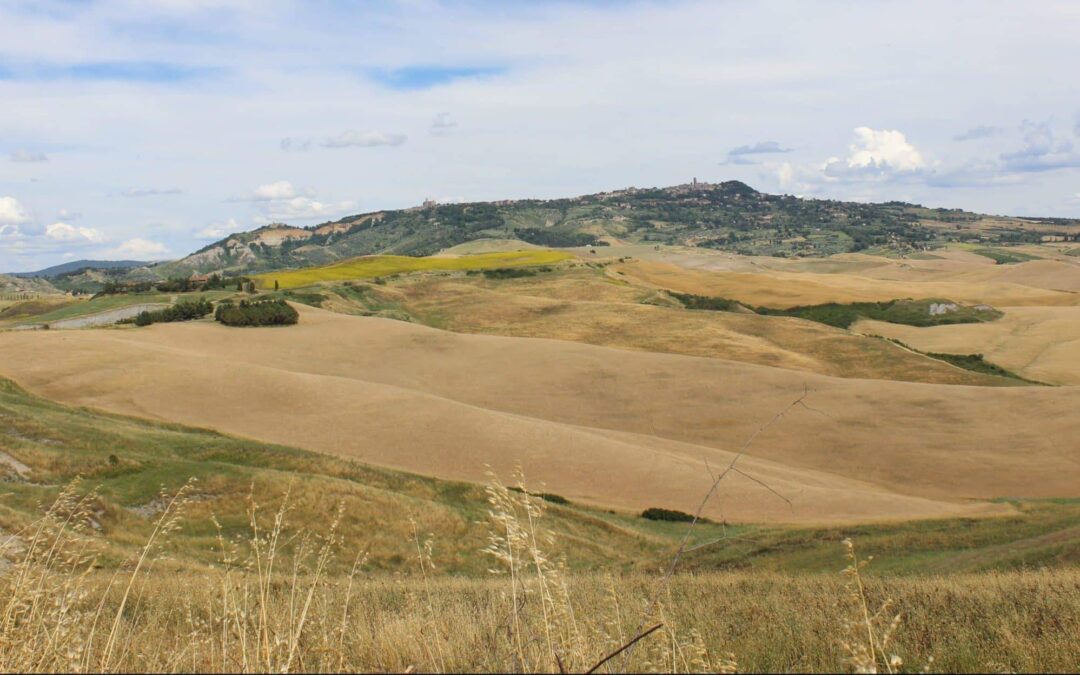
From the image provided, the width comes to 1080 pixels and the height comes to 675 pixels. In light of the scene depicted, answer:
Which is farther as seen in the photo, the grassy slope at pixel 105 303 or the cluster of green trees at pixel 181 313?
the grassy slope at pixel 105 303

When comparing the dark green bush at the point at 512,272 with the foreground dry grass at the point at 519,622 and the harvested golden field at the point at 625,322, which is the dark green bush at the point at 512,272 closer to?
the harvested golden field at the point at 625,322

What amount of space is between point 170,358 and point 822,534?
40.8 metres

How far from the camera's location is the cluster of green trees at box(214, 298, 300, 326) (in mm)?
68062

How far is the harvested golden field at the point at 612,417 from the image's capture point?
3391 centimetres

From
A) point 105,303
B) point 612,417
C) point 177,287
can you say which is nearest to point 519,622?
point 612,417

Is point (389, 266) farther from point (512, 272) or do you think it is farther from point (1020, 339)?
point (1020, 339)

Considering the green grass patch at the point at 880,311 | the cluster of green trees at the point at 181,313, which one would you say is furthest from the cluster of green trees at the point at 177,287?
the green grass patch at the point at 880,311

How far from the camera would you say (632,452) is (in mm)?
37000

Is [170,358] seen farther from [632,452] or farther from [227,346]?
[632,452]

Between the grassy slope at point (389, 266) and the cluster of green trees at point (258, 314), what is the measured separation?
3167 centimetres

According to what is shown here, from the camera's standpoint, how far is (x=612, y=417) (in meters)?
47.5

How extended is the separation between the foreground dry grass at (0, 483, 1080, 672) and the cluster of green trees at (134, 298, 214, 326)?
206ft

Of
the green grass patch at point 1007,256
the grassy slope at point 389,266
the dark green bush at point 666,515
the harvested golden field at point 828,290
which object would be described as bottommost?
the dark green bush at point 666,515

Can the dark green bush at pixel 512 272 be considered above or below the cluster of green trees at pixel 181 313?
above
